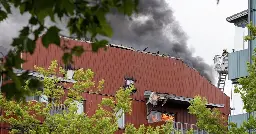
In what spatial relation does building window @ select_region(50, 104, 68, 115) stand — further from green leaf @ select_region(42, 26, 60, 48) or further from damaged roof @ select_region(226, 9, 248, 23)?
green leaf @ select_region(42, 26, 60, 48)

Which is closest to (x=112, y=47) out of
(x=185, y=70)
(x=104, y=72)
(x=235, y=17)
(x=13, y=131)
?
(x=104, y=72)

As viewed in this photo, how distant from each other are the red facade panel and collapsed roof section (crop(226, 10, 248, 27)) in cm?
953

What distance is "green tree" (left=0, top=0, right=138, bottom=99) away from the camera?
729cm

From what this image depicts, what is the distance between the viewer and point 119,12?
741 cm

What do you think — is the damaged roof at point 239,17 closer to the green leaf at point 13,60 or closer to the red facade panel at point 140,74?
the red facade panel at point 140,74

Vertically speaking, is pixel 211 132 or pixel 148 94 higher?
pixel 148 94

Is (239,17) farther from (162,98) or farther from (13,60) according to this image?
(13,60)

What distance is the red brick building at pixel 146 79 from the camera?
47.4m

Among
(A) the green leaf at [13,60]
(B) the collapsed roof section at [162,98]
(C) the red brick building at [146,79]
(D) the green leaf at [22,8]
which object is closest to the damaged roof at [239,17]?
(C) the red brick building at [146,79]

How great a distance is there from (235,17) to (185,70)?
53.1 ft

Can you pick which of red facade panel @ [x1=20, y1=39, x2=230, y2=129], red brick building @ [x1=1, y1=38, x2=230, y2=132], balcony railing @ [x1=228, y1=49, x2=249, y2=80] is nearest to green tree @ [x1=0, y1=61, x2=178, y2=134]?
balcony railing @ [x1=228, y1=49, x2=249, y2=80]

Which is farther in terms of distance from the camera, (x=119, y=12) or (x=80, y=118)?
(x=80, y=118)

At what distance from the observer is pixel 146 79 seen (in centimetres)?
5191

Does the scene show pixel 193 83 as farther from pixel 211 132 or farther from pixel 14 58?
pixel 14 58
